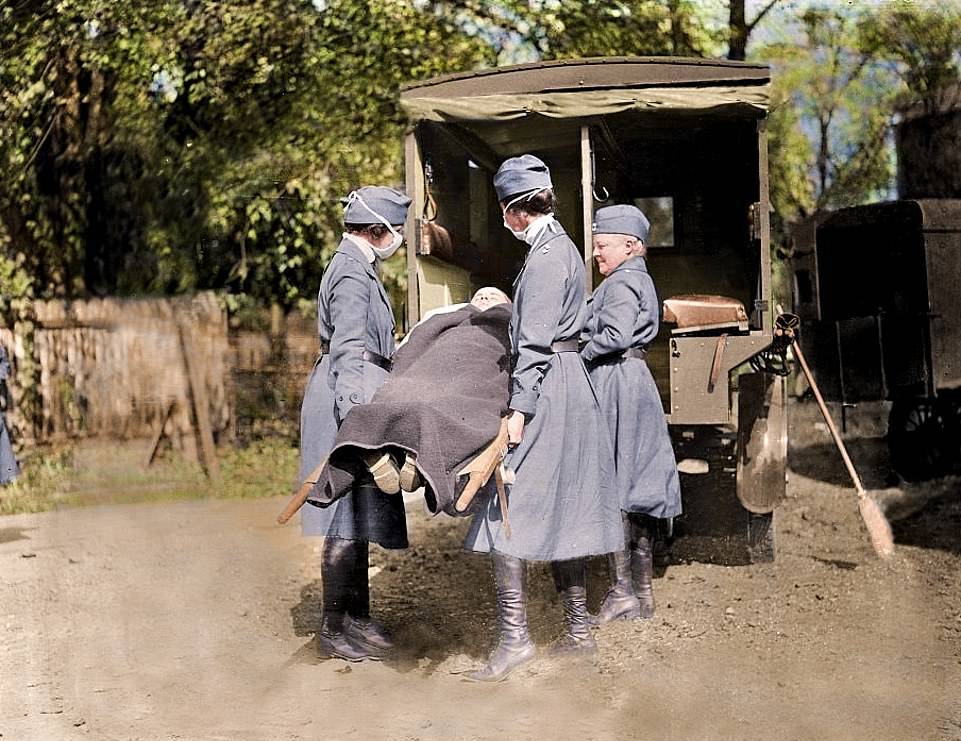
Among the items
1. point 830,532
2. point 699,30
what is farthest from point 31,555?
point 699,30

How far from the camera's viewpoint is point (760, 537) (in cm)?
619

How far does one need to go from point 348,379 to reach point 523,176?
1024 millimetres

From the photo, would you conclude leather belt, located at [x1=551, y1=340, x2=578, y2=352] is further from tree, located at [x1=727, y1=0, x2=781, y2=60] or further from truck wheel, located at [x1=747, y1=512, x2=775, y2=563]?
tree, located at [x1=727, y1=0, x2=781, y2=60]

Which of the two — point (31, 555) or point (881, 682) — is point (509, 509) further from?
point (31, 555)

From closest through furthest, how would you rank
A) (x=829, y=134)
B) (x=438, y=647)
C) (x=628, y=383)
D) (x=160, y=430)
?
(x=438, y=647)
(x=628, y=383)
(x=160, y=430)
(x=829, y=134)

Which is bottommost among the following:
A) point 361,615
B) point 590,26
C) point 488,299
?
point 361,615

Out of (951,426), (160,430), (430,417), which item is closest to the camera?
(430,417)

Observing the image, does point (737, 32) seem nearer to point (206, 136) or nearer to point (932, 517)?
point (932, 517)

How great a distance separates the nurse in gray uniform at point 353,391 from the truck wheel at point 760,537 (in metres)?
2.40

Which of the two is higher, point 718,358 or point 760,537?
point 718,358

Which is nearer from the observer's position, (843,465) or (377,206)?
(377,206)

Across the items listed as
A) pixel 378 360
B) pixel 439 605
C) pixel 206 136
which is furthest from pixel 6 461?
pixel 378 360

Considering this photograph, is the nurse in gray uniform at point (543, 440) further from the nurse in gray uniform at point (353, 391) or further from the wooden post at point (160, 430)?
the wooden post at point (160, 430)

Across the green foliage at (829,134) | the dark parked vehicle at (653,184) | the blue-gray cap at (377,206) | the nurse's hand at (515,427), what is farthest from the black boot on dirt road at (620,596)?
the green foliage at (829,134)
